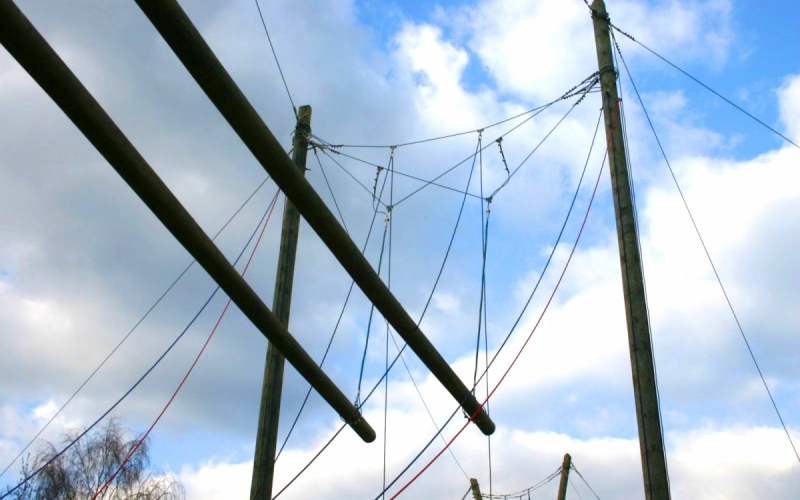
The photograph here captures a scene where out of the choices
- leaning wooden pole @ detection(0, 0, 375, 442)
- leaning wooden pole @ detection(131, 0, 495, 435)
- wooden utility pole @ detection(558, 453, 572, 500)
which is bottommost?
leaning wooden pole @ detection(0, 0, 375, 442)

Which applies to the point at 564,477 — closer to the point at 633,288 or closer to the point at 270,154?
the point at 633,288

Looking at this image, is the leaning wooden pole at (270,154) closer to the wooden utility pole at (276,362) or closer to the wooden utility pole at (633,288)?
the wooden utility pole at (633,288)

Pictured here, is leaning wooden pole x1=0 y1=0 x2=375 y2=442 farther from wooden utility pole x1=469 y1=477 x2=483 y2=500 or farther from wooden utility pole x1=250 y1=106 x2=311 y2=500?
wooden utility pole x1=469 y1=477 x2=483 y2=500

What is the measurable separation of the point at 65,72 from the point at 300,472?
196 inches

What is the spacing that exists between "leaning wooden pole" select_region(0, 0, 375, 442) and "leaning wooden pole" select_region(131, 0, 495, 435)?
631mm

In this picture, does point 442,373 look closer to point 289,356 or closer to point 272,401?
point 289,356

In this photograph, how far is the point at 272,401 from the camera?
9.01 metres

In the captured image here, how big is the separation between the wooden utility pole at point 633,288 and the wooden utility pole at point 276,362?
326 cm

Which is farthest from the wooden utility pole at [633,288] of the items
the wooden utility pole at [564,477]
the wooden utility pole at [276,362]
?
the wooden utility pole at [564,477]

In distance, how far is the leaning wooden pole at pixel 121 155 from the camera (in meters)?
4.50

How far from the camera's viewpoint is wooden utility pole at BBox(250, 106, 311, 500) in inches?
342

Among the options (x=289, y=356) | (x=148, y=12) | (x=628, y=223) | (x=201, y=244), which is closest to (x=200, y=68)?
(x=148, y=12)

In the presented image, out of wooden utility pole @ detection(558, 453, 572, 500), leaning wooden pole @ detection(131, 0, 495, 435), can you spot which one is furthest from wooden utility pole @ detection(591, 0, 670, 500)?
wooden utility pole @ detection(558, 453, 572, 500)

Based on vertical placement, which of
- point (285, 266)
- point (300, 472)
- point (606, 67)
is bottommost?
point (300, 472)
